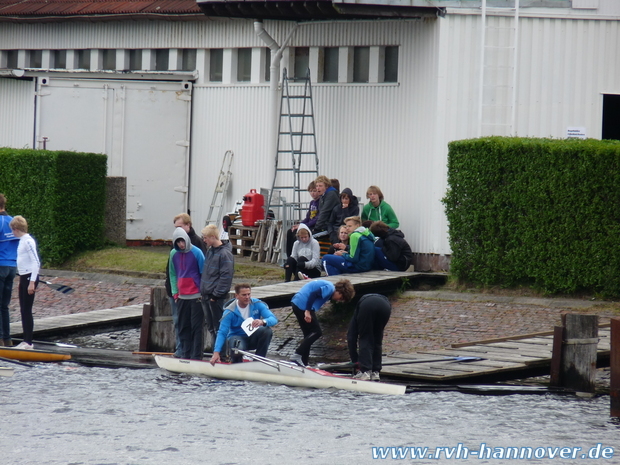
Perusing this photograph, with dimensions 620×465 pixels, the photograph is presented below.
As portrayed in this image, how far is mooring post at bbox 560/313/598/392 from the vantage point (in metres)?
14.8

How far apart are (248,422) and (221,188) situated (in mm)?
14004

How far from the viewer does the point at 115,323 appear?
17797 millimetres

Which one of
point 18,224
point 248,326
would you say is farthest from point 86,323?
point 248,326

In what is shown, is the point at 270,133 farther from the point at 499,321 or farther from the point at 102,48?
the point at 499,321

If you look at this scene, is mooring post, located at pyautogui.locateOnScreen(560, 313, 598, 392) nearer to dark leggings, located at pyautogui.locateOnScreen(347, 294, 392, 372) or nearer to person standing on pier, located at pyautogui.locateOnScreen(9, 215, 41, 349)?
dark leggings, located at pyautogui.locateOnScreen(347, 294, 392, 372)

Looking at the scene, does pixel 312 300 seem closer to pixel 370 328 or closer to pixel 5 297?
pixel 370 328

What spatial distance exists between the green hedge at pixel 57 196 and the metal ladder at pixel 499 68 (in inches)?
352

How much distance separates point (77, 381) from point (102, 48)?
51.5 ft

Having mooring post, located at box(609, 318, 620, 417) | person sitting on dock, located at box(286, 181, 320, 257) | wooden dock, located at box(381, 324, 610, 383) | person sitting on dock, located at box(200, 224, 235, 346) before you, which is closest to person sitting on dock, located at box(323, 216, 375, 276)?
person sitting on dock, located at box(286, 181, 320, 257)

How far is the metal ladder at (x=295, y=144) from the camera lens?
23.9 m

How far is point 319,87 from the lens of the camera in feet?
78.6

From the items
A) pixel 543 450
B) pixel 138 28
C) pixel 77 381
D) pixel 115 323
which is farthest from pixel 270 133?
pixel 543 450

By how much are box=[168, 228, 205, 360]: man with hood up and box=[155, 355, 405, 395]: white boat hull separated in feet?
1.76

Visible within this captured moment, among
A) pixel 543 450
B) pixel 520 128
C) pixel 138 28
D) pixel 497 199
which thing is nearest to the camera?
pixel 543 450
